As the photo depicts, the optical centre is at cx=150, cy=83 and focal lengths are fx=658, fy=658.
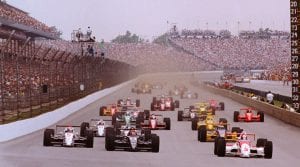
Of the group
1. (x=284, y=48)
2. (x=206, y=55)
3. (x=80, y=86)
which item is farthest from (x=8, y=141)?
(x=284, y=48)

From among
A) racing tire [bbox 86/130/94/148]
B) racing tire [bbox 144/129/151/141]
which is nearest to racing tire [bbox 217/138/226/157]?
racing tire [bbox 144/129/151/141]

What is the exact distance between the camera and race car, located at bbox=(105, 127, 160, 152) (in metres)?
17.9

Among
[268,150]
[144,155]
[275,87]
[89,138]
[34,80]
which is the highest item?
[34,80]

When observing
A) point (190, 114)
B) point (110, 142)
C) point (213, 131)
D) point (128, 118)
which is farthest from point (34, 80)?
point (110, 142)

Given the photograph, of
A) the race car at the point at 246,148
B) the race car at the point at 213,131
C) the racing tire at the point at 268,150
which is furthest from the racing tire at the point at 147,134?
the racing tire at the point at 268,150

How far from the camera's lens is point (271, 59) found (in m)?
180

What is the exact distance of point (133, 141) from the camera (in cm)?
1786

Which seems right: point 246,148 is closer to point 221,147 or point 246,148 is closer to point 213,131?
point 221,147

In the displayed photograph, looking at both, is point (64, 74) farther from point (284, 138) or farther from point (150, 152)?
point (150, 152)

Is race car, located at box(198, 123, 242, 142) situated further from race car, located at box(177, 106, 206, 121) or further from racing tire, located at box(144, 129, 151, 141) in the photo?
race car, located at box(177, 106, 206, 121)

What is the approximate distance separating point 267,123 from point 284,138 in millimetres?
7884

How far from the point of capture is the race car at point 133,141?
17.9 m

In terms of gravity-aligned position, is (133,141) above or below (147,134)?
below

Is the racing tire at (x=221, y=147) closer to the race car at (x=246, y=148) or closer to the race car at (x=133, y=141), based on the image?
the race car at (x=246, y=148)
